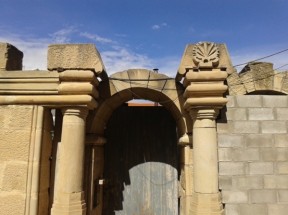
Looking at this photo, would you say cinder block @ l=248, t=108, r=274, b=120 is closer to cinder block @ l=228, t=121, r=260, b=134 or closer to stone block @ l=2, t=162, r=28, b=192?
cinder block @ l=228, t=121, r=260, b=134

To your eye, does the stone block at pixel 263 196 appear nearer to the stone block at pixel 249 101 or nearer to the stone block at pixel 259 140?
the stone block at pixel 259 140

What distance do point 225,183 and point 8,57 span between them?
3408 millimetres

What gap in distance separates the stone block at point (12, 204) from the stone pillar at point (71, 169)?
42cm

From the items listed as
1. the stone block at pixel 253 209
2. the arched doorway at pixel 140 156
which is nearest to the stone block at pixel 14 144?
the arched doorway at pixel 140 156

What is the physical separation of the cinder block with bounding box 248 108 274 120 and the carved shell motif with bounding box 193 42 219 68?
0.86 m

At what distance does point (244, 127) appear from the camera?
3623 mm

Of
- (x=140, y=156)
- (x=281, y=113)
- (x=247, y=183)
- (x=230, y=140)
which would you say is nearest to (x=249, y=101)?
(x=281, y=113)

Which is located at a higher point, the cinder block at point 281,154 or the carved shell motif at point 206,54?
the carved shell motif at point 206,54

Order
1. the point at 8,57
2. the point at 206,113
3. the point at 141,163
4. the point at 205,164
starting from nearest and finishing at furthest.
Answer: the point at 205,164, the point at 206,113, the point at 8,57, the point at 141,163

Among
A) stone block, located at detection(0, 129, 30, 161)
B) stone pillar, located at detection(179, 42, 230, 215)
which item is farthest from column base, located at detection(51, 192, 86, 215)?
stone pillar, located at detection(179, 42, 230, 215)

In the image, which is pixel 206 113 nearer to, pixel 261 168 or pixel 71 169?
pixel 261 168

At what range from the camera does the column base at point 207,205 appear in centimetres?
326

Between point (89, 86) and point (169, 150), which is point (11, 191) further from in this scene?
point (169, 150)

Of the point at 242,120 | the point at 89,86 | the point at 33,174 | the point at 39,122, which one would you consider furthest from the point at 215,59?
the point at 33,174
